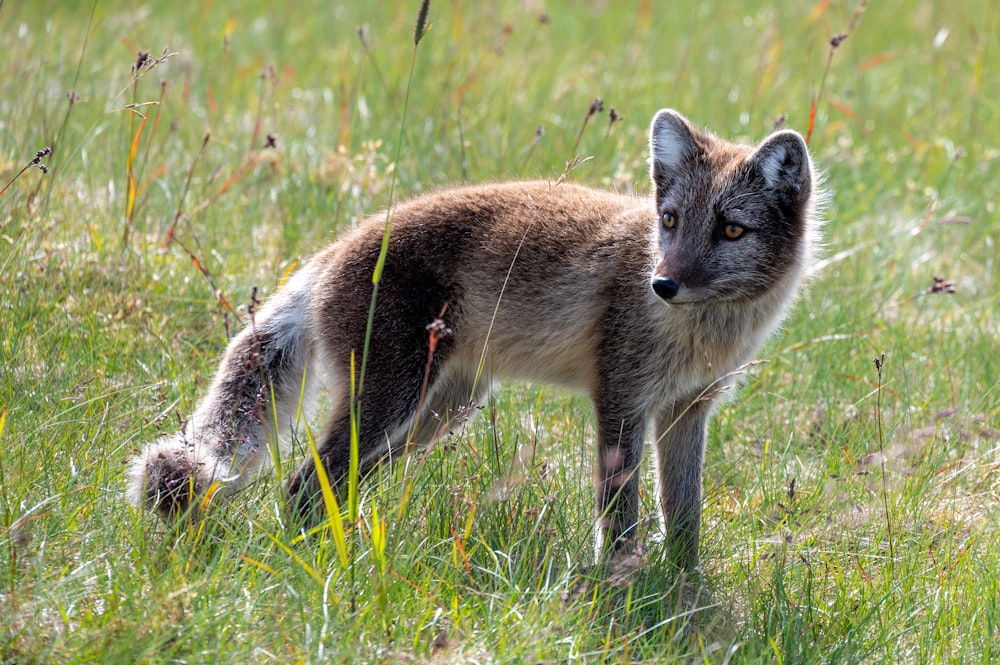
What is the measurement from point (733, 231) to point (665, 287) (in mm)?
388

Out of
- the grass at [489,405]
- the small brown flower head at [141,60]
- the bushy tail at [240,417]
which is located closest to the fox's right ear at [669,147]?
the grass at [489,405]

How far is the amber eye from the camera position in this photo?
12.8ft

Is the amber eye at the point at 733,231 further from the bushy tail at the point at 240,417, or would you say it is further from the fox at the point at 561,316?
the bushy tail at the point at 240,417

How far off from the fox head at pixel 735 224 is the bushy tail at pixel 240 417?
145 centimetres

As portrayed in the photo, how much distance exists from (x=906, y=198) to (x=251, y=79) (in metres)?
4.85

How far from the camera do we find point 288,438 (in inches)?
164

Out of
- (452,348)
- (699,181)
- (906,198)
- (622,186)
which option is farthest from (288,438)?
(906,198)

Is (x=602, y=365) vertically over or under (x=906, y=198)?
under

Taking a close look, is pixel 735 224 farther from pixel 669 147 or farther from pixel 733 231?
pixel 669 147

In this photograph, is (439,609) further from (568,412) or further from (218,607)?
(568,412)

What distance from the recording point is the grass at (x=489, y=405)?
303 cm

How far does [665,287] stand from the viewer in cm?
374

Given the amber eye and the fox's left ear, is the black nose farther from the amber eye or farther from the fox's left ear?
the fox's left ear


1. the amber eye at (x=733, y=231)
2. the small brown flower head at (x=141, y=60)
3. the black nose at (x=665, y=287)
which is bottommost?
the black nose at (x=665, y=287)
